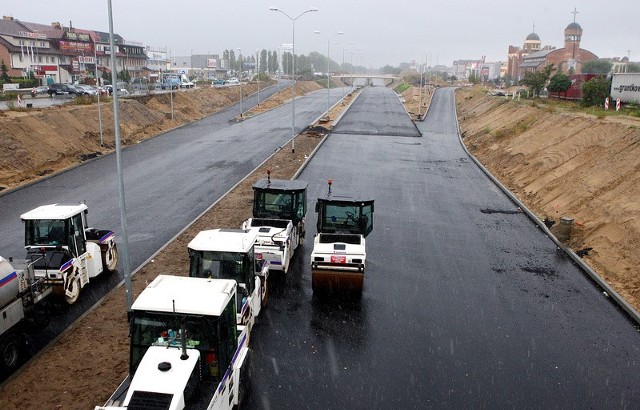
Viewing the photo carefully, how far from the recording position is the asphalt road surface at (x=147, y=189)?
16.9 metres

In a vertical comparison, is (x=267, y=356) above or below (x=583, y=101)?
below

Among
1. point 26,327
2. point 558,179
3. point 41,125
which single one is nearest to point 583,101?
point 558,179

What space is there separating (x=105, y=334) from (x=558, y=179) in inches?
893

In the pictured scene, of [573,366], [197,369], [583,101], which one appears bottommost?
[573,366]

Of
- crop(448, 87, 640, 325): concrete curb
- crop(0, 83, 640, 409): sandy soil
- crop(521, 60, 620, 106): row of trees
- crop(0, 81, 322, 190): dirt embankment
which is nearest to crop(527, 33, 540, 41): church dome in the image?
crop(521, 60, 620, 106): row of trees

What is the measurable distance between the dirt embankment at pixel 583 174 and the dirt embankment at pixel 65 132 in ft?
85.7

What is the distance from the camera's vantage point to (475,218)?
2248cm

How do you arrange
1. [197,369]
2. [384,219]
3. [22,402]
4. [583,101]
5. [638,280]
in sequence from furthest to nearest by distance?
[583,101]
[384,219]
[638,280]
[22,402]
[197,369]

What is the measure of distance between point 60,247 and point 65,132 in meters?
25.7

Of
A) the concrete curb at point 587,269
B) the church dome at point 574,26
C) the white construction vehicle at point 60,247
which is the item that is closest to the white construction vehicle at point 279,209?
the white construction vehicle at point 60,247

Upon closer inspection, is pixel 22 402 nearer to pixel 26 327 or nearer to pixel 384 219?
pixel 26 327

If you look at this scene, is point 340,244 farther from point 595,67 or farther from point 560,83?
point 595,67

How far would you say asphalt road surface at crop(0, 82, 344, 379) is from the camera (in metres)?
16.9

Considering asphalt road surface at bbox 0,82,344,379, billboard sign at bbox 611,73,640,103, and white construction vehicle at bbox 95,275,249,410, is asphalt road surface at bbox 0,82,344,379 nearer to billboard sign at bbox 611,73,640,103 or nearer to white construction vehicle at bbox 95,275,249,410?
white construction vehicle at bbox 95,275,249,410
